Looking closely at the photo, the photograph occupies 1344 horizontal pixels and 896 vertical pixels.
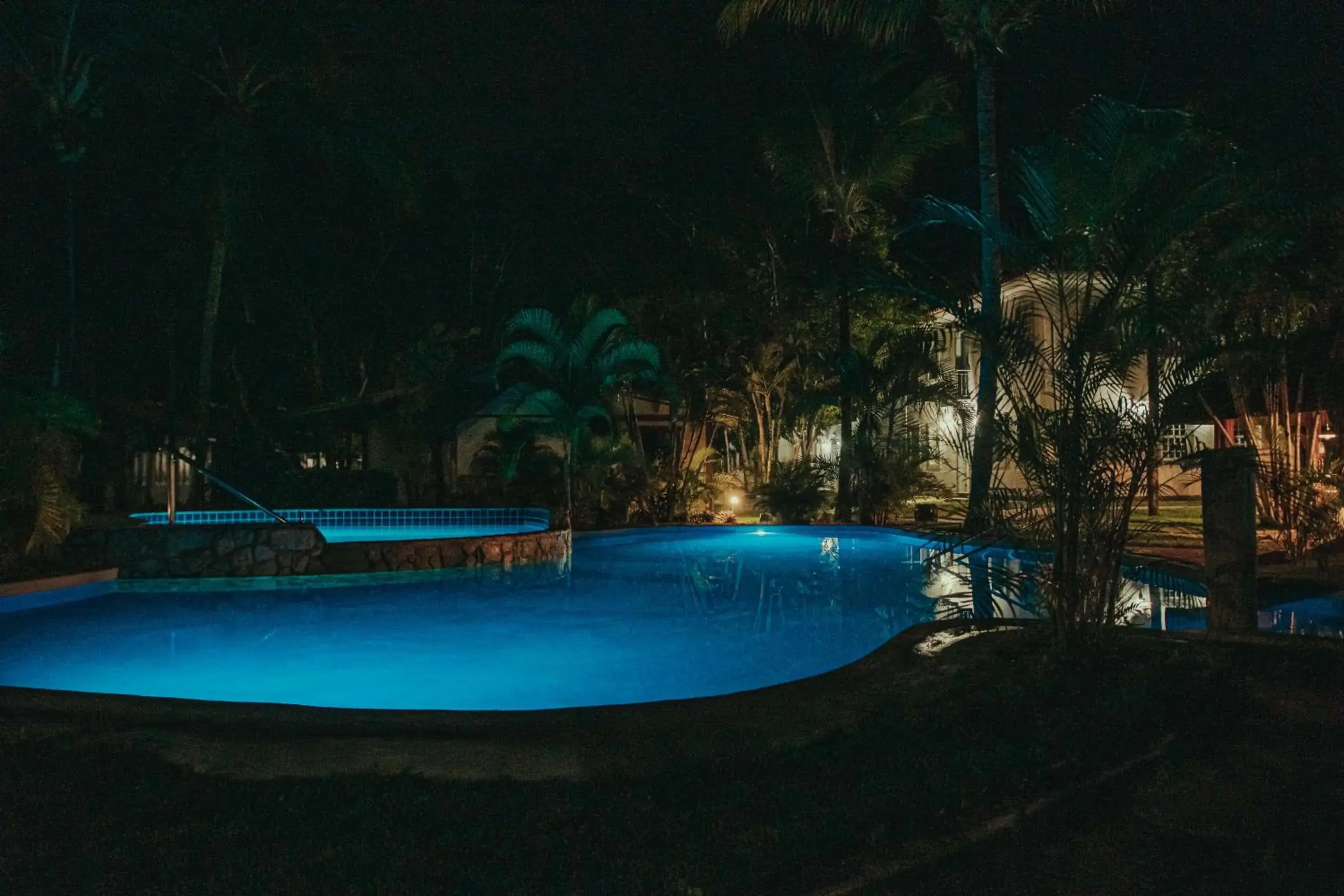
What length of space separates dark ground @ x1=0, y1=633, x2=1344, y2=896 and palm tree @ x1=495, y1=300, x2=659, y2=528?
1467 centimetres

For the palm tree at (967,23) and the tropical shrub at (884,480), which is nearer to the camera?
the palm tree at (967,23)

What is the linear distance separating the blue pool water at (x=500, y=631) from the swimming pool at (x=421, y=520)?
14.2 feet

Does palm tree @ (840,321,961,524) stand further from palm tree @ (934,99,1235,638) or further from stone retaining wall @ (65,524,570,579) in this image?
palm tree @ (934,99,1235,638)

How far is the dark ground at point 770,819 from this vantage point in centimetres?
353

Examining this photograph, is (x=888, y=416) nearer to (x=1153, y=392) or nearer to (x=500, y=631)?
(x=500, y=631)

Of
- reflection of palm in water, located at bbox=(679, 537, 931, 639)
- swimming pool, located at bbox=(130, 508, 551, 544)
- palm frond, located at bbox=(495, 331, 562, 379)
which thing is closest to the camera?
reflection of palm in water, located at bbox=(679, 537, 931, 639)

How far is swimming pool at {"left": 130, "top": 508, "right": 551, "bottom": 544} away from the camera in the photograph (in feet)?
63.5

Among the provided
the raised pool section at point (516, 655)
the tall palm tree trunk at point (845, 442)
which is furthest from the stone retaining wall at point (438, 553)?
the tall palm tree trunk at point (845, 442)

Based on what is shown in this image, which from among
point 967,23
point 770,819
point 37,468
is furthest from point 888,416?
point 770,819

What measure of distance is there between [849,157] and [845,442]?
556cm

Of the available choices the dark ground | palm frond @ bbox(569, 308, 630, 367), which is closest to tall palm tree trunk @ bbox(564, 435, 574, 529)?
palm frond @ bbox(569, 308, 630, 367)

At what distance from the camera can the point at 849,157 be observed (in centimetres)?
1981

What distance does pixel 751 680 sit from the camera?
8.19 m

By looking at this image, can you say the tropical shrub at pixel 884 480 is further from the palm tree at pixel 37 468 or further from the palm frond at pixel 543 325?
the palm tree at pixel 37 468
